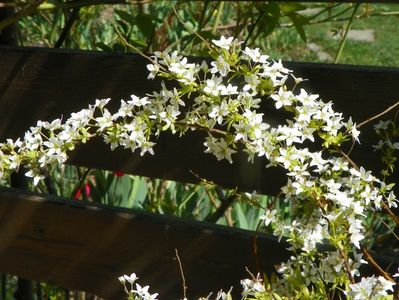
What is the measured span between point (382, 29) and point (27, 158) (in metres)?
7.47

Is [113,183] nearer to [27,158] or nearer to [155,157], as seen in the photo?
[155,157]

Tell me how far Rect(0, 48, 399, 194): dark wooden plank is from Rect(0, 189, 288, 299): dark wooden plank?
0.11m

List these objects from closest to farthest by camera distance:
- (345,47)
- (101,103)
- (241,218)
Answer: (101,103), (241,218), (345,47)

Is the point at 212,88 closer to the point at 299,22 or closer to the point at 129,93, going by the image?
the point at 129,93

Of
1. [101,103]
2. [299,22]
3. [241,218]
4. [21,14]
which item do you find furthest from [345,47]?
[101,103]

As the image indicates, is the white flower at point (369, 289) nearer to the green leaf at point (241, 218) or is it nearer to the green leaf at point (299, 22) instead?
the green leaf at point (299, 22)

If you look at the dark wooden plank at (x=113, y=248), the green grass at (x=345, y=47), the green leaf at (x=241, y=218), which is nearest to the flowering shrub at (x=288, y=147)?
the dark wooden plank at (x=113, y=248)

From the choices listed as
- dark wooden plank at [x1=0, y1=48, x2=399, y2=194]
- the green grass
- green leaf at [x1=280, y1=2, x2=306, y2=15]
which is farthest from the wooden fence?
the green grass

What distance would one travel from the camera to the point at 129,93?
5.76 ft

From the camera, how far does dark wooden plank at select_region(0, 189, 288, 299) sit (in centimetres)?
172

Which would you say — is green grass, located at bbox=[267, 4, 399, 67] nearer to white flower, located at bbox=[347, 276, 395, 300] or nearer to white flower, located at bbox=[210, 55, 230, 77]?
white flower, located at bbox=[210, 55, 230, 77]

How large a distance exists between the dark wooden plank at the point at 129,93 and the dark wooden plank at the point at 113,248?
110 mm

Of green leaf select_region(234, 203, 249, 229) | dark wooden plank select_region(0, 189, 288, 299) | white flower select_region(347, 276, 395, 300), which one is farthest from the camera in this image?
green leaf select_region(234, 203, 249, 229)

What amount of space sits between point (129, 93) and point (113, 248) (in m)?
0.36
